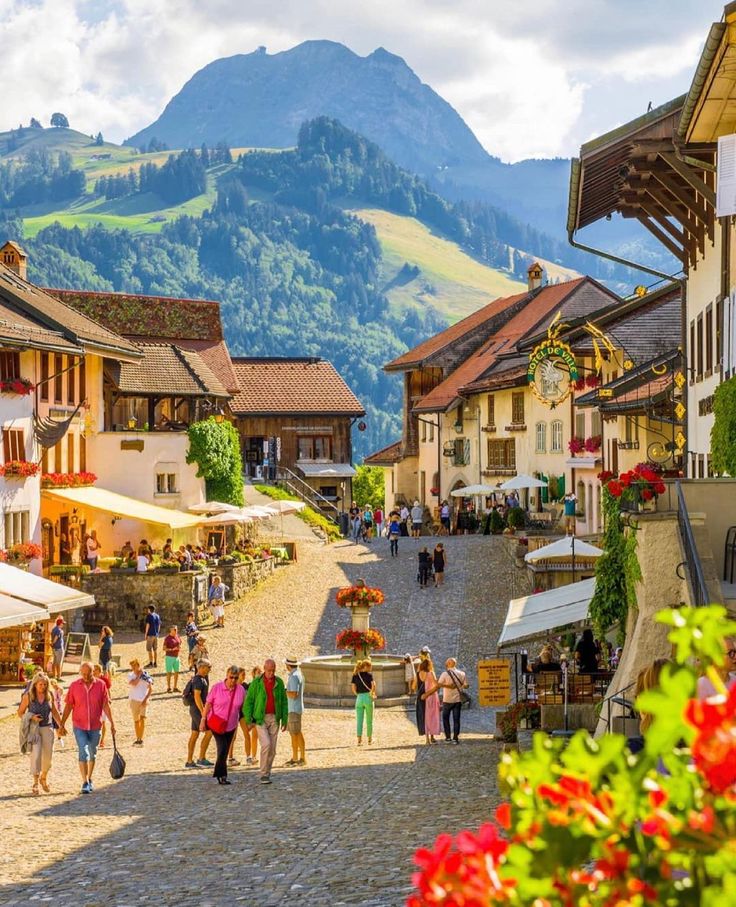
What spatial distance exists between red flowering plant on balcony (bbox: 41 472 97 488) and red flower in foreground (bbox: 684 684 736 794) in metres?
45.2

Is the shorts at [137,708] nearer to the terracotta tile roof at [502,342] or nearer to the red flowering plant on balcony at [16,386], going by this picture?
the red flowering plant on balcony at [16,386]

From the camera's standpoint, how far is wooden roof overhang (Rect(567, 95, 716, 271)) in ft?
73.0

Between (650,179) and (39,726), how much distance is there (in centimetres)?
1104

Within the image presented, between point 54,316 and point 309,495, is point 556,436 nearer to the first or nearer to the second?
point 54,316

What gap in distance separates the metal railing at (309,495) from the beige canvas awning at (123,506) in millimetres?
20829

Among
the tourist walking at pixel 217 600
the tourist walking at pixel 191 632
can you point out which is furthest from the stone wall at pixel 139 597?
the tourist walking at pixel 191 632

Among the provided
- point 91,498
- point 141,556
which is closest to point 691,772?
point 141,556

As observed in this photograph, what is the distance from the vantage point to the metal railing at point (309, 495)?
74688 millimetres

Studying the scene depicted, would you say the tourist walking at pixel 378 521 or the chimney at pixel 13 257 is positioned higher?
the chimney at pixel 13 257

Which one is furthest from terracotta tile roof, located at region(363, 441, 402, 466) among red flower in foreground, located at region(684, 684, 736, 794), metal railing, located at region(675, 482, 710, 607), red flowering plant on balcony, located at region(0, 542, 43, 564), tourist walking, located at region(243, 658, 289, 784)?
red flower in foreground, located at region(684, 684, 736, 794)

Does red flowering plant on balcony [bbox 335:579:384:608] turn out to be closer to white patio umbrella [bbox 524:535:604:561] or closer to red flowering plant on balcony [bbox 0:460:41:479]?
white patio umbrella [bbox 524:535:604:561]

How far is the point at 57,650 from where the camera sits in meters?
35.1

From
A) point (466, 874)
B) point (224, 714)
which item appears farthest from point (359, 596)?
point (466, 874)

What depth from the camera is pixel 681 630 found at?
3.65 m
